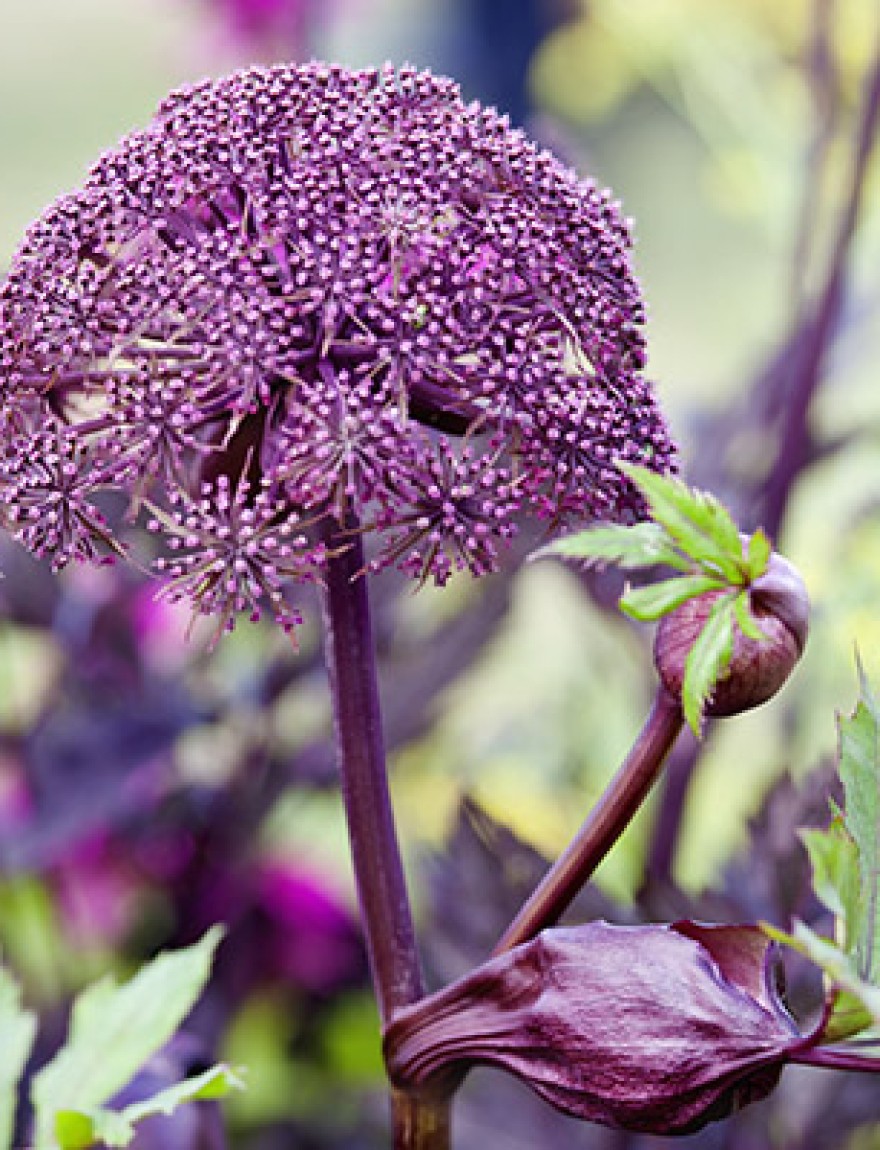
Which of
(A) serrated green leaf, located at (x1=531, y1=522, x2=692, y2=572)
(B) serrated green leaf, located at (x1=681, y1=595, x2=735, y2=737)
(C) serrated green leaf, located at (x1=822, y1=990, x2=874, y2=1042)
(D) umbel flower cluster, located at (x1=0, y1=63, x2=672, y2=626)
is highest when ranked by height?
(D) umbel flower cluster, located at (x1=0, y1=63, x2=672, y2=626)

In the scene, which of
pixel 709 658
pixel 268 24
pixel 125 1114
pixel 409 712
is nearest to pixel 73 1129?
pixel 125 1114

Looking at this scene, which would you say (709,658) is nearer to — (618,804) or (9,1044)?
(618,804)

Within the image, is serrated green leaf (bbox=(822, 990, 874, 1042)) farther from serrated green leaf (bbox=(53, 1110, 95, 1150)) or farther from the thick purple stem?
serrated green leaf (bbox=(53, 1110, 95, 1150))

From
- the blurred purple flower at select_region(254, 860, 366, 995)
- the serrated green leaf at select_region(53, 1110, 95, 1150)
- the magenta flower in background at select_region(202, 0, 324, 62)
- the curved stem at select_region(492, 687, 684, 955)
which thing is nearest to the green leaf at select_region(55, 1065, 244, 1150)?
the serrated green leaf at select_region(53, 1110, 95, 1150)

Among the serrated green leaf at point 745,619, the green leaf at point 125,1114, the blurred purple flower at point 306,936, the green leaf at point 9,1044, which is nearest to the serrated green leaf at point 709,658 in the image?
the serrated green leaf at point 745,619

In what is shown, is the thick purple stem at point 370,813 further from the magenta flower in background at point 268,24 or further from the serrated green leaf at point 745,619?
the magenta flower in background at point 268,24

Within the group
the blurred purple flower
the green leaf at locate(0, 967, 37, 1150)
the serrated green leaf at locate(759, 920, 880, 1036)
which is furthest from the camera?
the blurred purple flower

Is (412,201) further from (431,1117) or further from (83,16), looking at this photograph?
(83,16)
